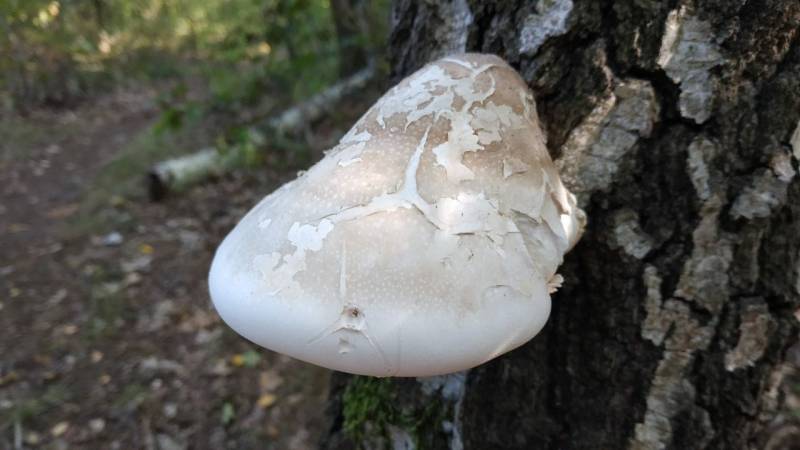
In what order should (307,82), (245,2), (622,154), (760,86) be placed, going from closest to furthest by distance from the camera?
(760,86), (622,154), (307,82), (245,2)

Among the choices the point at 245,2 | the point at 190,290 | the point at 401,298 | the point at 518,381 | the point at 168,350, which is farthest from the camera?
the point at 245,2

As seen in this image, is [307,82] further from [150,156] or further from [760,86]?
[760,86]

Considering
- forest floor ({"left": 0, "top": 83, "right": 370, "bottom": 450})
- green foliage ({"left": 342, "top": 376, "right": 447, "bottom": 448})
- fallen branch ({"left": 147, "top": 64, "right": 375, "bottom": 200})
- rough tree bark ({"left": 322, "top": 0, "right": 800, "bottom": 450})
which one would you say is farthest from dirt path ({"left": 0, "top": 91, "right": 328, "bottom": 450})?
rough tree bark ({"left": 322, "top": 0, "right": 800, "bottom": 450})

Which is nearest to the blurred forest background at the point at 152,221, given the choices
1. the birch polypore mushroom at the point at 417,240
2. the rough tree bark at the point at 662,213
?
the rough tree bark at the point at 662,213

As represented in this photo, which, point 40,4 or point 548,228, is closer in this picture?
point 548,228

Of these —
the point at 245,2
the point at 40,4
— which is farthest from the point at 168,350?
the point at 40,4

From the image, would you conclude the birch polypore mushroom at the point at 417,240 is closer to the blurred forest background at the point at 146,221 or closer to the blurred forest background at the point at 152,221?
the blurred forest background at the point at 152,221
